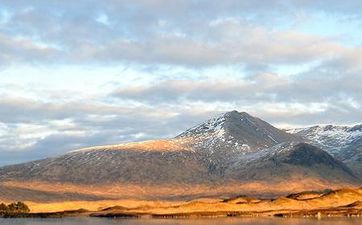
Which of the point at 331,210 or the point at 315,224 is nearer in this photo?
A: the point at 315,224

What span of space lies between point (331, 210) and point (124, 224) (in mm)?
68034

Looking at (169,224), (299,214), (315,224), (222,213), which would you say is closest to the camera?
(315,224)

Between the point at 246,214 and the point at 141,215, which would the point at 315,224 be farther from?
the point at 141,215

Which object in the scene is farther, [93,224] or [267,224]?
[93,224]

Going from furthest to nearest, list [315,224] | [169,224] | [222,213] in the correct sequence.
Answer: [222,213] < [169,224] < [315,224]

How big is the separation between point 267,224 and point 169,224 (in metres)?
20.6

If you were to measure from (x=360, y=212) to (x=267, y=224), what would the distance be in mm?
58004

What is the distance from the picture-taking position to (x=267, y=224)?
137125mm

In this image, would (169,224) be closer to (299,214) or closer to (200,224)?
(200,224)

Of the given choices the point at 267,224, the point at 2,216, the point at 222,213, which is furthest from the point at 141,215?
the point at 267,224

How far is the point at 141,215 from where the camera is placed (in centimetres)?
19575

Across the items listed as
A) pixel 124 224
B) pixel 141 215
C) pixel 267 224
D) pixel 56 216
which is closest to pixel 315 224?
pixel 267 224

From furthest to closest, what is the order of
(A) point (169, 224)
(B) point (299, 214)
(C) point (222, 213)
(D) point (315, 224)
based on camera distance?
(C) point (222, 213)
(B) point (299, 214)
(A) point (169, 224)
(D) point (315, 224)

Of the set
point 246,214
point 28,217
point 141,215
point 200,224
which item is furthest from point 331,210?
point 28,217
